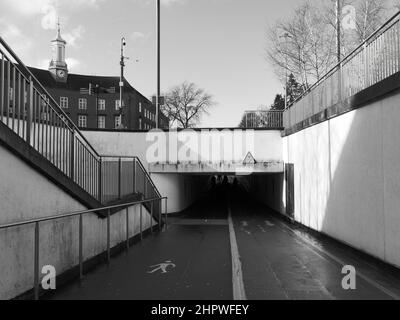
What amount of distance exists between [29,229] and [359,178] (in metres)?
7.71


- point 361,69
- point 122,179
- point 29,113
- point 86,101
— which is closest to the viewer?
point 29,113

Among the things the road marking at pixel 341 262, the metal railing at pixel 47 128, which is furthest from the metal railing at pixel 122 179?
the road marking at pixel 341 262

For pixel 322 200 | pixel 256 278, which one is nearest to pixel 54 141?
pixel 256 278

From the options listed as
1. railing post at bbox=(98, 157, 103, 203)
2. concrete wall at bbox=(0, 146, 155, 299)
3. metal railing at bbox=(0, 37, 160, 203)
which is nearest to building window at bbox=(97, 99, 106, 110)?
metal railing at bbox=(0, 37, 160, 203)

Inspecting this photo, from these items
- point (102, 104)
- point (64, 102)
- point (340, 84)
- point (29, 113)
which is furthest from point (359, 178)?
point (102, 104)

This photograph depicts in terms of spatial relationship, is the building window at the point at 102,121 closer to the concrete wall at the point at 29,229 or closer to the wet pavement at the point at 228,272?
the wet pavement at the point at 228,272

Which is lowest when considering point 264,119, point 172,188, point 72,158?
point 172,188

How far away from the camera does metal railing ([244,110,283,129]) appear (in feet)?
85.0

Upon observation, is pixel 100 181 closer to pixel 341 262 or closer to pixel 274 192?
pixel 341 262

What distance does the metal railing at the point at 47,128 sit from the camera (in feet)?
21.9

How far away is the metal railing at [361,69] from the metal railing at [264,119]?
783cm

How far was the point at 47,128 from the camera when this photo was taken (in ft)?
25.9
